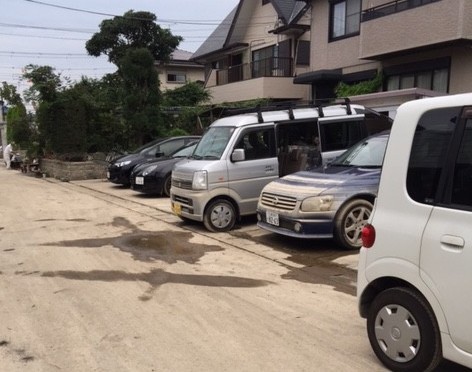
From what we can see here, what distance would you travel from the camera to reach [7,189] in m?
17.0

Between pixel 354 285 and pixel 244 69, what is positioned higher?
pixel 244 69

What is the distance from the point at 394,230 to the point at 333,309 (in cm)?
Answer: 184

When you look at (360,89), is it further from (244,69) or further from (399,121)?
(399,121)

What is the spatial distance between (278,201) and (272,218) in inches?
11.3

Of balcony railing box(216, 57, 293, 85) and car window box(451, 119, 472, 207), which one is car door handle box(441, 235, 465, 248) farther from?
balcony railing box(216, 57, 293, 85)

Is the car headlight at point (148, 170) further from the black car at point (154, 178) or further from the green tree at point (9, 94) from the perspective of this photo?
the green tree at point (9, 94)

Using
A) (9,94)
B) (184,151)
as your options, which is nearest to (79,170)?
(184,151)

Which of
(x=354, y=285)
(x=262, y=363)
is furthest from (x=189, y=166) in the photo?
(x=262, y=363)

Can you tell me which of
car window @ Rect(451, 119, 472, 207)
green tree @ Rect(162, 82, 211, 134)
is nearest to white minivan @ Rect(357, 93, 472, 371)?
car window @ Rect(451, 119, 472, 207)

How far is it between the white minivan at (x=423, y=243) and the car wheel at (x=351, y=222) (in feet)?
11.6

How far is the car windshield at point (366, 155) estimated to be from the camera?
7900 millimetres

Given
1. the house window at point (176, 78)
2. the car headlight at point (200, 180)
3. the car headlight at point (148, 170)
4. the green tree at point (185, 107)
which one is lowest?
the car headlight at point (148, 170)

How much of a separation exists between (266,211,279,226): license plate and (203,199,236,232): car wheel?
1.56 m

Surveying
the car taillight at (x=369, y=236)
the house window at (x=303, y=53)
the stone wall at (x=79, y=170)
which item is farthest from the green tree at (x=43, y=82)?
the car taillight at (x=369, y=236)
